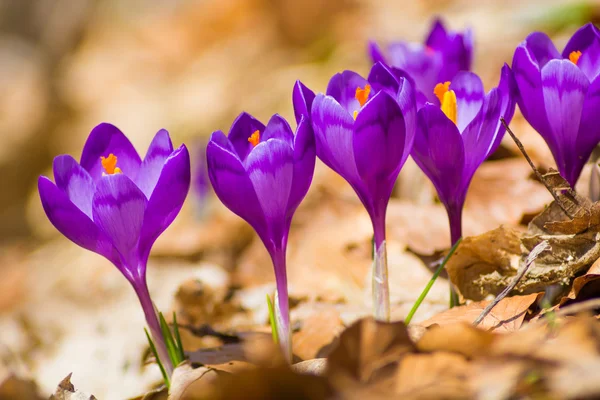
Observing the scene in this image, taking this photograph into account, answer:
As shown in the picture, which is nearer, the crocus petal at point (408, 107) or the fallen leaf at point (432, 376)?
the fallen leaf at point (432, 376)

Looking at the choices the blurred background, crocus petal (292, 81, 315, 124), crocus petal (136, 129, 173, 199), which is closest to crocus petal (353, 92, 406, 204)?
crocus petal (292, 81, 315, 124)

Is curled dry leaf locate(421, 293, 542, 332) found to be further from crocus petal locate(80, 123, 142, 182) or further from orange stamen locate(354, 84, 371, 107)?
crocus petal locate(80, 123, 142, 182)

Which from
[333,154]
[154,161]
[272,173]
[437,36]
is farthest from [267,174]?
[437,36]

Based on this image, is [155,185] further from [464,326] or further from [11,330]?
[11,330]

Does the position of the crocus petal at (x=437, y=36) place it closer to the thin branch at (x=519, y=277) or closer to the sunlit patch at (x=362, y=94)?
the sunlit patch at (x=362, y=94)

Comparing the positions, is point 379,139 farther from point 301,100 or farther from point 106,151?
point 106,151

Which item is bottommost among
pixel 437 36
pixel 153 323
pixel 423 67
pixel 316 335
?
pixel 316 335

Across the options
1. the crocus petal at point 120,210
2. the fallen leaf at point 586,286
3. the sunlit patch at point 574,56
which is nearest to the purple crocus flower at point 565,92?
the sunlit patch at point 574,56
